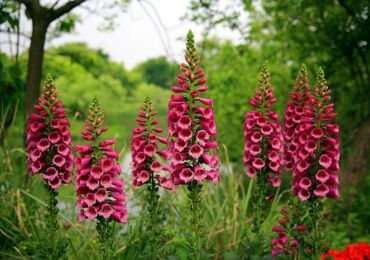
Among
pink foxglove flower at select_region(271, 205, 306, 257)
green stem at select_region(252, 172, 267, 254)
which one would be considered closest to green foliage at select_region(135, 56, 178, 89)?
pink foxglove flower at select_region(271, 205, 306, 257)

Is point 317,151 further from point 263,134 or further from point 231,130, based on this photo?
point 231,130

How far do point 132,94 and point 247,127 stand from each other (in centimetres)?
5650

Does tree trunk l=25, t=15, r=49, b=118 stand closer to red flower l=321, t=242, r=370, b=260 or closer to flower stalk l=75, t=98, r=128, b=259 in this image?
flower stalk l=75, t=98, r=128, b=259

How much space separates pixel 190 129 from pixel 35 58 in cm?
348

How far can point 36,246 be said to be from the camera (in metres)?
5.78

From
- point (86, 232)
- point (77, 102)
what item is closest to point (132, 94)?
point (77, 102)

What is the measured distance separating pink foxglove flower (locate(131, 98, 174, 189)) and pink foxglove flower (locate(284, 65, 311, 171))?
4.50 ft

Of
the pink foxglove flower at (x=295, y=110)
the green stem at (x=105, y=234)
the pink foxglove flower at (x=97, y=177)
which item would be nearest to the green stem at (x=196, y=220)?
the pink foxglove flower at (x=97, y=177)

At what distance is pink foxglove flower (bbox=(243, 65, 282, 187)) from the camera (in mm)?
4824

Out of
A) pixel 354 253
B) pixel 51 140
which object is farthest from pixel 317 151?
pixel 51 140

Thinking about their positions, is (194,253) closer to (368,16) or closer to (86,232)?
(86,232)

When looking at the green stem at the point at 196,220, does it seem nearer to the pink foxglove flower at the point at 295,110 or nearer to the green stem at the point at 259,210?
the green stem at the point at 259,210

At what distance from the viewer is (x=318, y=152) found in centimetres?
476

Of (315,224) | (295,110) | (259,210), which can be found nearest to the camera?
(315,224)
